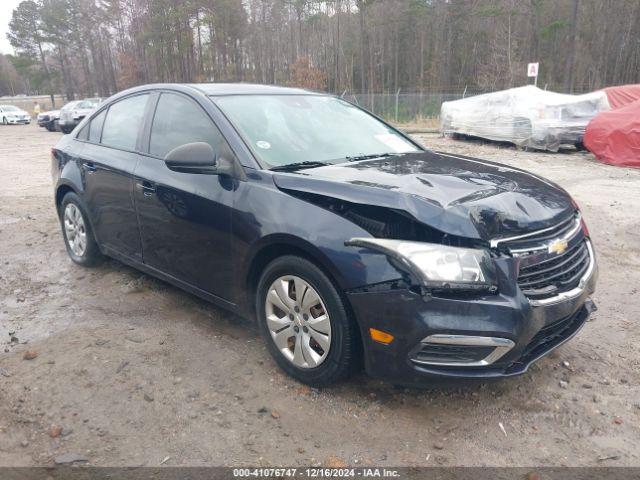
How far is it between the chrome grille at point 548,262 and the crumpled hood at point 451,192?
0.06 metres

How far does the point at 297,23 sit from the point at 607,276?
170 feet

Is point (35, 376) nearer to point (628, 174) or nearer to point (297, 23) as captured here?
point (628, 174)

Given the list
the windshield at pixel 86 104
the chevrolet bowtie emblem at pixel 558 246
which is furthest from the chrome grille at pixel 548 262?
the windshield at pixel 86 104

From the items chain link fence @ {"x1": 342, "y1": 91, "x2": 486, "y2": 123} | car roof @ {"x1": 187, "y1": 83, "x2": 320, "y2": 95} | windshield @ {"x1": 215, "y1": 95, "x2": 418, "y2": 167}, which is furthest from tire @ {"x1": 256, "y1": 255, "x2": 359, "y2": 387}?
chain link fence @ {"x1": 342, "y1": 91, "x2": 486, "y2": 123}

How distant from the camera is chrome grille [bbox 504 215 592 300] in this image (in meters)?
2.54

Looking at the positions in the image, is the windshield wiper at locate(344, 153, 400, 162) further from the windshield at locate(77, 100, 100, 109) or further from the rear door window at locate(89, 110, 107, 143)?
the windshield at locate(77, 100, 100, 109)

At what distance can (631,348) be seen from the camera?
3.48 metres

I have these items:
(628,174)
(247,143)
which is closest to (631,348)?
Result: (247,143)

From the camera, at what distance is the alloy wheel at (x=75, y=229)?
4961 mm

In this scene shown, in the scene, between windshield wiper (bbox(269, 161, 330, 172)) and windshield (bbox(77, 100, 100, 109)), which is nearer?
windshield wiper (bbox(269, 161, 330, 172))

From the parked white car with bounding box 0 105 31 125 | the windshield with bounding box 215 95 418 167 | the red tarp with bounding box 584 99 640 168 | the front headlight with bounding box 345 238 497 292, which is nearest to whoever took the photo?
the front headlight with bounding box 345 238 497 292

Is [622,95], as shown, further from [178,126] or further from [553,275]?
[178,126]

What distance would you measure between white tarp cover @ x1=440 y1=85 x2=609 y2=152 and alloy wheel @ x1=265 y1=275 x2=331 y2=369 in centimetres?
1411

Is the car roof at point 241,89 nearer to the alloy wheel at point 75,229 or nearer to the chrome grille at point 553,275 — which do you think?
the alloy wheel at point 75,229
